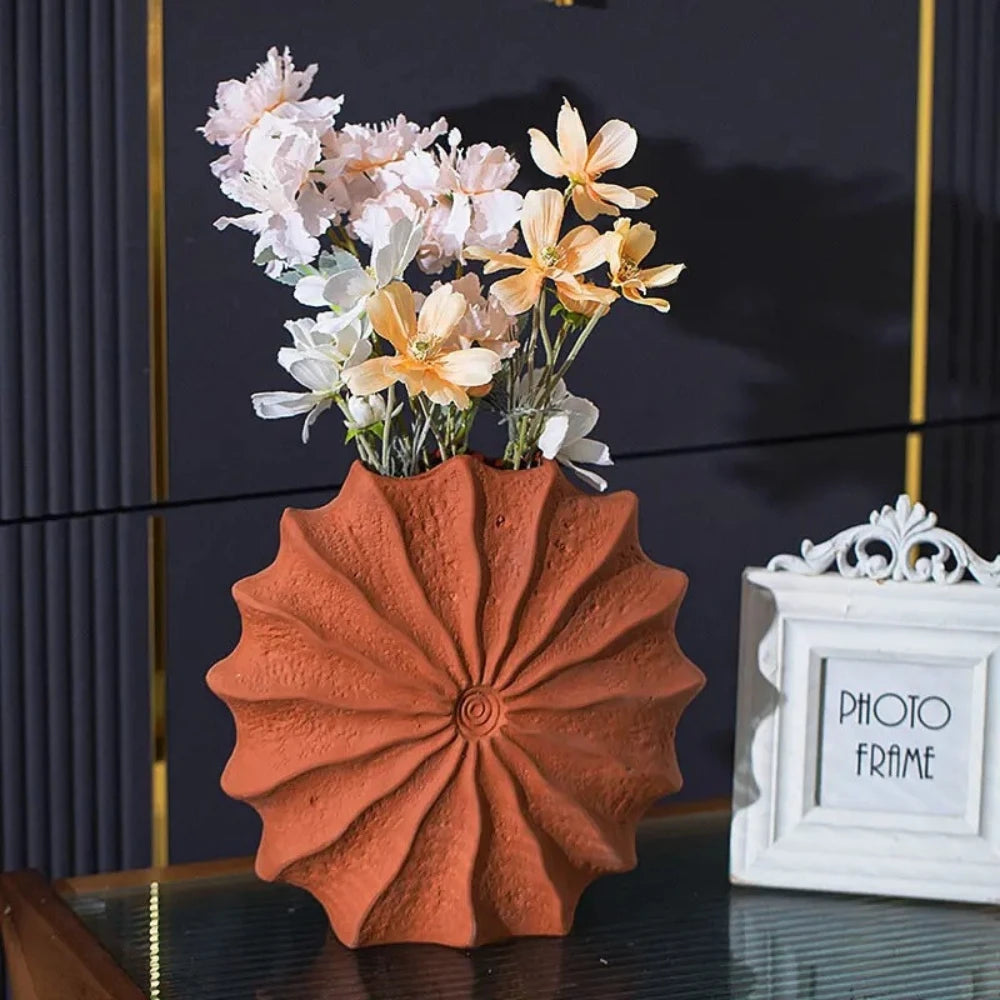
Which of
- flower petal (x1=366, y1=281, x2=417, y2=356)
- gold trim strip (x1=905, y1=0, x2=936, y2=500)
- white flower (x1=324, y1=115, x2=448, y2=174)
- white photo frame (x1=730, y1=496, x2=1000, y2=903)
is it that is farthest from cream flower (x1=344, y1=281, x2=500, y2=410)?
gold trim strip (x1=905, y1=0, x2=936, y2=500)

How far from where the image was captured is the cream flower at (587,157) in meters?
1.06

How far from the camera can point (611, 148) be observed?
3.50ft

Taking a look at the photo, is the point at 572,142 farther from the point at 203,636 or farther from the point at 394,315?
the point at 203,636

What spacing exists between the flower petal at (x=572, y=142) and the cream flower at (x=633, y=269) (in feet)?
0.15

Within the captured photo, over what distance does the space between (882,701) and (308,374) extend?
443 millimetres

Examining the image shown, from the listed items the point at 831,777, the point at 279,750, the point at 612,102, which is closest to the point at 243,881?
the point at 279,750

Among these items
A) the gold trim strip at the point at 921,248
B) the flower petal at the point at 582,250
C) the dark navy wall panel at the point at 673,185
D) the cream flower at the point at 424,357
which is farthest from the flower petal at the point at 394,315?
the gold trim strip at the point at 921,248

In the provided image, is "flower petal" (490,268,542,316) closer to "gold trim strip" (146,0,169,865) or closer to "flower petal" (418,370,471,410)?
"flower petal" (418,370,471,410)

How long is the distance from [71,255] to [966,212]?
72 cm

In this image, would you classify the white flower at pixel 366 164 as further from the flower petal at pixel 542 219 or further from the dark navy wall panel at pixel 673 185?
the dark navy wall panel at pixel 673 185

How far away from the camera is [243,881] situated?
1.16 meters

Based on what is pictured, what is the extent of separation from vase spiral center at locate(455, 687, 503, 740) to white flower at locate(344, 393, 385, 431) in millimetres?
182

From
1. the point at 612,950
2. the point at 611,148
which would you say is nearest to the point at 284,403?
the point at 611,148

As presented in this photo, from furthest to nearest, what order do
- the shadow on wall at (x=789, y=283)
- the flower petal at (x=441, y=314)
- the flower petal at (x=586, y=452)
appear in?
the shadow on wall at (x=789, y=283), the flower petal at (x=586, y=452), the flower petal at (x=441, y=314)
